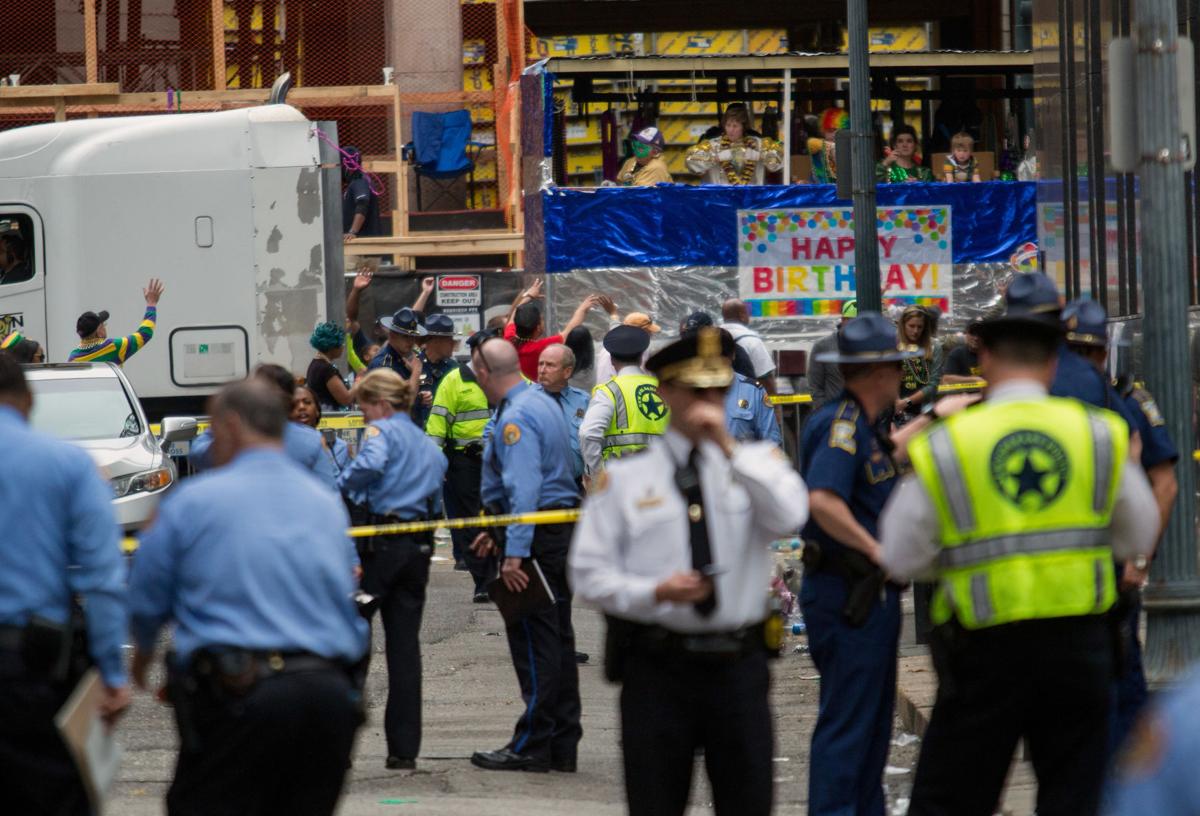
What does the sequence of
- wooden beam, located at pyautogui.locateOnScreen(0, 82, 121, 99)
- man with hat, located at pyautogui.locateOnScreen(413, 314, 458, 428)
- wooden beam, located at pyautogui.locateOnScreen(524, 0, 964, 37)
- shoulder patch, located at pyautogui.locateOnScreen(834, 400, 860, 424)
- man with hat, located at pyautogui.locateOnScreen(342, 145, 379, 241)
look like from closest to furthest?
shoulder patch, located at pyautogui.locateOnScreen(834, 400, 860, 424) → man with hat, located at pyautogui.locateOnScreen(413, 314, 458, 428) → man with hat, located at pyautogui.locateOnScreen(342, 145, 379, 241) → wooden beam, located at pyautogui.locateOnScreen(524, 0, 964, 37) → wooden beam, located at pyautogui.locateOnScreen(0, 82, 121, 99)

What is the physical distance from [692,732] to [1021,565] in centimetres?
99

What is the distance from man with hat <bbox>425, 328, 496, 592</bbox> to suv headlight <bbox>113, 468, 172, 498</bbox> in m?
2.11

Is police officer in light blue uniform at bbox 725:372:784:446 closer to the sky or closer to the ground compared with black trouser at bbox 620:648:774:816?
closer to the sky

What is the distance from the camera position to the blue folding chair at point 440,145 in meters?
26.1

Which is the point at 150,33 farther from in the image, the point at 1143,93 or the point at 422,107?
the point at 1143,93

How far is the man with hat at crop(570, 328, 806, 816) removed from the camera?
5145 millimetres

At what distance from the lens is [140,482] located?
44.9ft

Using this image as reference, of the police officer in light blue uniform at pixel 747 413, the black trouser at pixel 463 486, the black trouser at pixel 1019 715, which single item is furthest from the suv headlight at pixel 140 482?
the black trouser at pixel 1019 715

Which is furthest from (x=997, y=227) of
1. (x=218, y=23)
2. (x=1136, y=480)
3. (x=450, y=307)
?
(x=1136, y=480)

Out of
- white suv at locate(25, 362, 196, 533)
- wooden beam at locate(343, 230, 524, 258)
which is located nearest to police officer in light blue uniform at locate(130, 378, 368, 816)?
white suv at locate(25, 362, 196, 533)

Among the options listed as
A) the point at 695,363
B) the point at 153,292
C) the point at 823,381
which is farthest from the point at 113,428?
the point at 695,363

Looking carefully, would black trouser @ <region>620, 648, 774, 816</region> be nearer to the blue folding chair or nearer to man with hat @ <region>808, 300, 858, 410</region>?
man with hat @ <region>808, 300, 858, 410</region>

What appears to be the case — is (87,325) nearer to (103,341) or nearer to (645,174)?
(103,341)

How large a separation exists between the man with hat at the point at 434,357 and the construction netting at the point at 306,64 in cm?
1020
